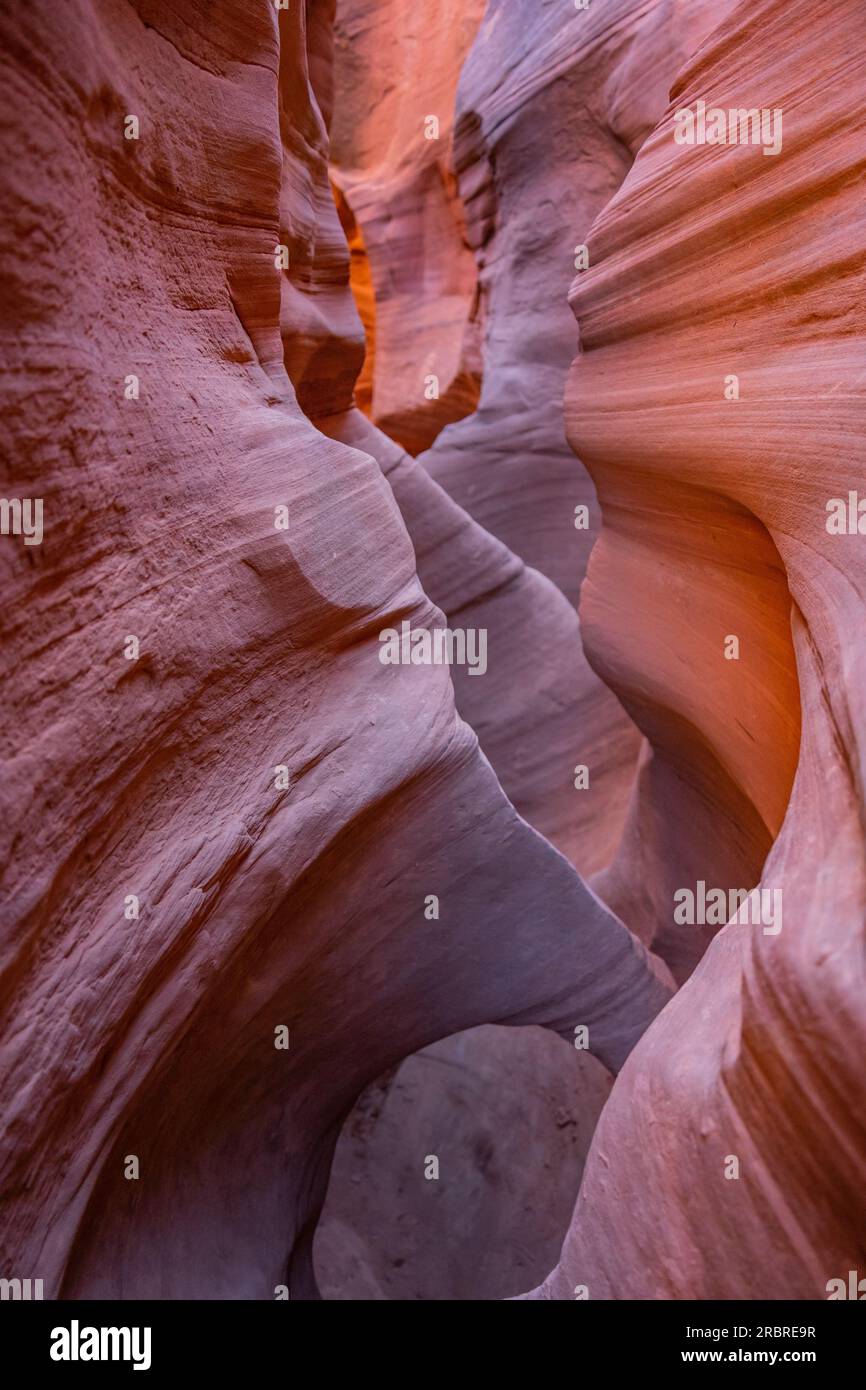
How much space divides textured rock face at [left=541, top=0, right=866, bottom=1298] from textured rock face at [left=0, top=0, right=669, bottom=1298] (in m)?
0.69

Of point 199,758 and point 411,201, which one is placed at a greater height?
point 411,201

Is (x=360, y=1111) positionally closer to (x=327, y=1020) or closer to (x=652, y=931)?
(x=652, y=931)

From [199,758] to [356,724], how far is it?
383mm

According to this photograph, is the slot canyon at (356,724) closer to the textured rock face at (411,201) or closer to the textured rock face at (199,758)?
the textured rock face at (199,758)

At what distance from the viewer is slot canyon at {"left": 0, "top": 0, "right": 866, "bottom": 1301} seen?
1306mm

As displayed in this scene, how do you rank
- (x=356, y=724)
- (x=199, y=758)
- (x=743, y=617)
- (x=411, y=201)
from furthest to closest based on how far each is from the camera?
(x=411, y=201)
(x=743, y=617)
(x=356, y=724)
(x=199, y=758)

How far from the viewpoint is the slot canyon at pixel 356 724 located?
1.31 meters

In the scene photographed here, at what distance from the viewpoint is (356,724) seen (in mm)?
1952

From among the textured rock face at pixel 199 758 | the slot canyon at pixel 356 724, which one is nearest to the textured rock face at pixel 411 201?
the slot canyon at pixel 356 724

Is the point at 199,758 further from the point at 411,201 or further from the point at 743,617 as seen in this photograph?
the point at 411,201

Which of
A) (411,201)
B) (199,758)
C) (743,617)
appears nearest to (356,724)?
(199,758)

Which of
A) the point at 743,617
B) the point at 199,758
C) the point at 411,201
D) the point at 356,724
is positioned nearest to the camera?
the point at 199,758

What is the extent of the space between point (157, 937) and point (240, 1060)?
1.95 ft

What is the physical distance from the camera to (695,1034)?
55.6 inches
